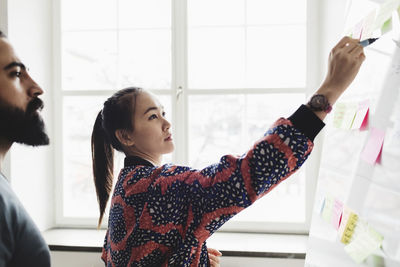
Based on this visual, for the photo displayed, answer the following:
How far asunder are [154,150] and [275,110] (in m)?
1.14

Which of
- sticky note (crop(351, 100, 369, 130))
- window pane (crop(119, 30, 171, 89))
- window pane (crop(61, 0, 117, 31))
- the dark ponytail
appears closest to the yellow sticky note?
sticky note (crop(351, 100, 369, 130))

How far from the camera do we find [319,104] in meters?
0.84

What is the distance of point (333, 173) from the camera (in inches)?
47.4

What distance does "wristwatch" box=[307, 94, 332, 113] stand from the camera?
844 mm

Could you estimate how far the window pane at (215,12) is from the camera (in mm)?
2191

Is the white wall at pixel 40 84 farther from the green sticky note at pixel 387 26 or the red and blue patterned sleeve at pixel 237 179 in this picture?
the green sticky note at pixel 387 26

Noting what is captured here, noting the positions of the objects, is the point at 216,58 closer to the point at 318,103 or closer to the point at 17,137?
the point at 17,137

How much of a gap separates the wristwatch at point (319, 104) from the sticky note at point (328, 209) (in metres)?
0.44

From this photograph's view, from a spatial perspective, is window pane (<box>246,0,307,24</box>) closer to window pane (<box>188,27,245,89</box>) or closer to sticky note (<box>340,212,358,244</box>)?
window pane (<box>188,27,245,89</box>)

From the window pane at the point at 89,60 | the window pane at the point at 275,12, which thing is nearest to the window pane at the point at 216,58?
the window pane at the point at 275,12

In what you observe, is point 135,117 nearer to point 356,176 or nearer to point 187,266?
point 187,266

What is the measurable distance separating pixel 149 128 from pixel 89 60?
4.32 feet

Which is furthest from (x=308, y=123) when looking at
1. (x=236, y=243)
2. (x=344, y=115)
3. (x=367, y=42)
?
(x=236, y=243)

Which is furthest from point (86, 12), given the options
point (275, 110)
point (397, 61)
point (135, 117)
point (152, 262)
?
point (397, 61)
